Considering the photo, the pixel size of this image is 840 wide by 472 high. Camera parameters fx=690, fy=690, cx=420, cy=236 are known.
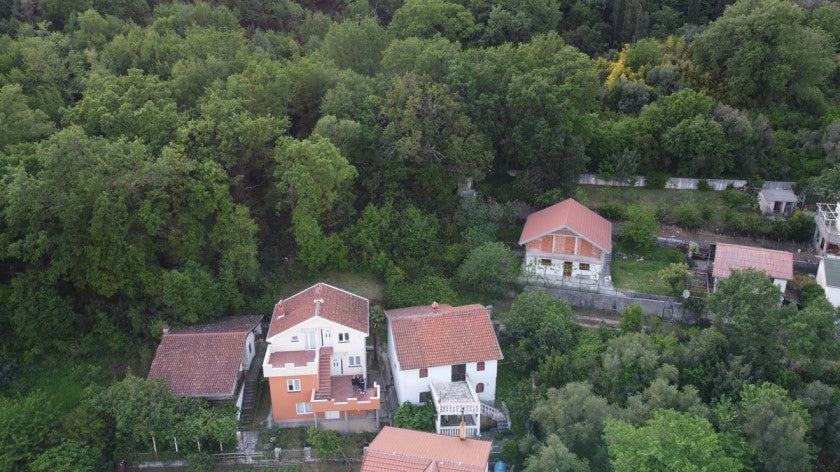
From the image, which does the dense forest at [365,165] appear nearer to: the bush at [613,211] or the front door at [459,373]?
the bush at [613,211]

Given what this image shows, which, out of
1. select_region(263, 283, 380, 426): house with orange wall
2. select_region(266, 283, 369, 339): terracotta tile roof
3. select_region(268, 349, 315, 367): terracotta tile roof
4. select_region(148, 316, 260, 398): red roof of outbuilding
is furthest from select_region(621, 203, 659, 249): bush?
select_region(148, 316, 260, 398): red roof of outbuilding

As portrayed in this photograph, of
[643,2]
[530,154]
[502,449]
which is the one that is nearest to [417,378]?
[502,449]

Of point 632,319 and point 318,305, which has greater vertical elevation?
point 318,305

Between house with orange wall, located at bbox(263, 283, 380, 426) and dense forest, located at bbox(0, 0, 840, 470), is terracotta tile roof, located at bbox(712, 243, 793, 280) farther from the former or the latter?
house with orange wall, located at bbox(263, 283, 380, 426)

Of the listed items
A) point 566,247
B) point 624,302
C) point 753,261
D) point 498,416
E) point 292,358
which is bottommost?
point 498,416

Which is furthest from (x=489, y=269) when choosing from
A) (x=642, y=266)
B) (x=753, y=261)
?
(x=753, y=261)

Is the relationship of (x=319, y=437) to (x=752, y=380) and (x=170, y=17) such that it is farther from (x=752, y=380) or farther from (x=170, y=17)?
(x=170, y=17)

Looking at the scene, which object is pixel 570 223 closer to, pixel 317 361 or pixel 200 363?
pixel 317 361
